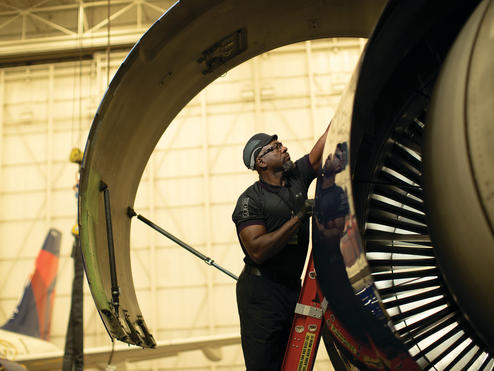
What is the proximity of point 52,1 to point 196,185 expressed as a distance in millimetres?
6063


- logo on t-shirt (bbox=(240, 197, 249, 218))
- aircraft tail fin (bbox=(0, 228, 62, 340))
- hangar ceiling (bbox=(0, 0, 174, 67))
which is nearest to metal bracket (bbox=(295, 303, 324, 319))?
logo on t-shirt (bbox=(240, 197, 249, 218))

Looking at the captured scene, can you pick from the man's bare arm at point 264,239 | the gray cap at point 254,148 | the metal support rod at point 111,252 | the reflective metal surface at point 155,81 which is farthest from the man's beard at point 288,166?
the metal support rod at point 111,252

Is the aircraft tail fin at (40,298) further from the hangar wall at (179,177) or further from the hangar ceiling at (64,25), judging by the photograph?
the hangar ceiling at (64,25)

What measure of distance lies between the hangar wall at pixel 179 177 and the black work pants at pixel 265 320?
A: 30.9 feet

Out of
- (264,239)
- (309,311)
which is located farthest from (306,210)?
(309,311)

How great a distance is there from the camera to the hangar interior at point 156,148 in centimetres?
1160

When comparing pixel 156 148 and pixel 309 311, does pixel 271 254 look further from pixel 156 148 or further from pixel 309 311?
pixel 156 148

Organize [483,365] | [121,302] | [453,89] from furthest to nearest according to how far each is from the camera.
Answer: [121,302] < [483,365] < [453,89]

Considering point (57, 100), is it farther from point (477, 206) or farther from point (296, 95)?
point (477, 206)

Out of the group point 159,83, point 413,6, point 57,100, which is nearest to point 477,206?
point 413,6

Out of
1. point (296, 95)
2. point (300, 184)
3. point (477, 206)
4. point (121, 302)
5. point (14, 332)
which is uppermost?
point (296, 95)

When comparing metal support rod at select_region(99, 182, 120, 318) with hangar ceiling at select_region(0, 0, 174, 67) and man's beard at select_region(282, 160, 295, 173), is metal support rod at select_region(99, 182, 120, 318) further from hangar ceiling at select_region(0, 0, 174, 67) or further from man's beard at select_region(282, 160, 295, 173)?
hangar ceiling at select_region(0, 0, 174, 67)

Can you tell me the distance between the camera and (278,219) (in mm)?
2242

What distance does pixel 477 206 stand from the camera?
1090 millimetres
